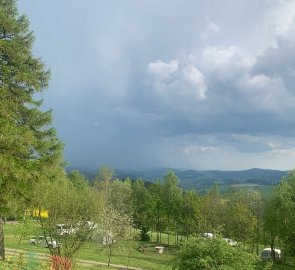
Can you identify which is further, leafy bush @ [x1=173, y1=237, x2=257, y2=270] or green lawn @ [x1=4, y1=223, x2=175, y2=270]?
green lawn @ [x1=4, y1=223, x2=175, y2=270]

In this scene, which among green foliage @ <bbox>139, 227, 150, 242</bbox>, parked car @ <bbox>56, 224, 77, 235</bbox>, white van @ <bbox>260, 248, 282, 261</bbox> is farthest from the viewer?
green foliage @ <bbox>139, 227, 150, 242</bbox>

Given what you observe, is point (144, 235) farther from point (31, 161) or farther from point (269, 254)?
point (31, 161)

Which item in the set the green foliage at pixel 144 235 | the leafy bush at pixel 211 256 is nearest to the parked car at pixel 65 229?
the leafy bush at pixel 211 256

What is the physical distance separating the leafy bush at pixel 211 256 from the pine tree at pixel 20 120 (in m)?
9.81

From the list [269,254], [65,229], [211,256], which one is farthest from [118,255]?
[211,256]

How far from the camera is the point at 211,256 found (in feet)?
65.0

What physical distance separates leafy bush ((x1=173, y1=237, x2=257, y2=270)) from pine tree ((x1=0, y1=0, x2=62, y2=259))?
981 centimetres

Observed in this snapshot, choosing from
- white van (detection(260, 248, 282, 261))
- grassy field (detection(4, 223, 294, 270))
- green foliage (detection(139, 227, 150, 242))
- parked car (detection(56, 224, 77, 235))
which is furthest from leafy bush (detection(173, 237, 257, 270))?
green foliage (detection(139, 227, 150, 242))

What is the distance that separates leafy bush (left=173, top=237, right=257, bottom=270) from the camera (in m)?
19.3

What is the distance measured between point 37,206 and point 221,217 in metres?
44.7

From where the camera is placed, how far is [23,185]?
2338cm

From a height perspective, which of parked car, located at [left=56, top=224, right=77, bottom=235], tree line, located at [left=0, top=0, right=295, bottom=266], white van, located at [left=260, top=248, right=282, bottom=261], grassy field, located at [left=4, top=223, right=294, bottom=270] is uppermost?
tree line, located at [left=0, top=0, right=295, bottom=266]

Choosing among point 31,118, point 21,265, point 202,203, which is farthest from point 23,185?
point 202,203

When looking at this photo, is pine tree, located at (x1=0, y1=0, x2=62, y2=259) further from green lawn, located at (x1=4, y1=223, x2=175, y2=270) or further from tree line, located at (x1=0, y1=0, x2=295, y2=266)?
green lawn, located at (x1=4, y1=223, x2=175, y2=270)
